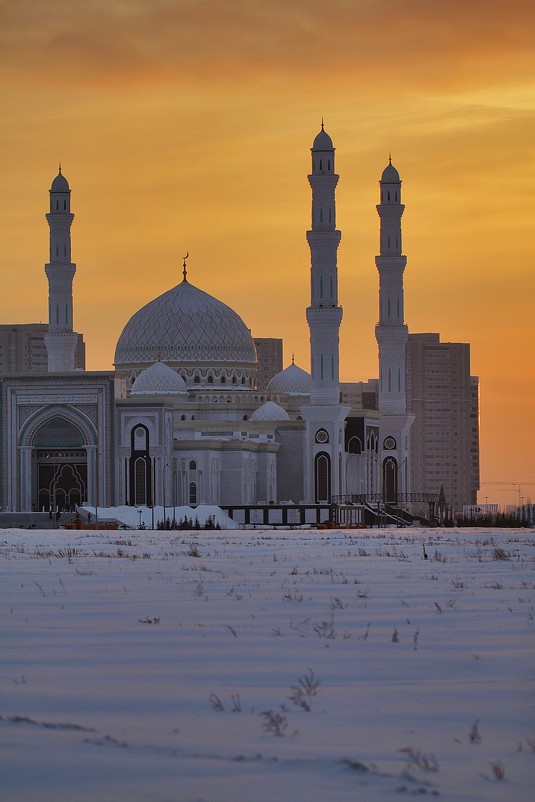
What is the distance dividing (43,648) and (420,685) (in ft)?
10.4

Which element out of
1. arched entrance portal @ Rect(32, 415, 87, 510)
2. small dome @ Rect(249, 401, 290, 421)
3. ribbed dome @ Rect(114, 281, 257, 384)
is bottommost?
arched entrance portal @ Rect(32, 415, 87, 510)

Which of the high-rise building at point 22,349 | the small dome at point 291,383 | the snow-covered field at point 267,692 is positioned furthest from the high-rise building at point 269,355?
the snow-covered field at point 267,692

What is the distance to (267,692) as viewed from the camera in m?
9.91

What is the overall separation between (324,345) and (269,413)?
1067cm

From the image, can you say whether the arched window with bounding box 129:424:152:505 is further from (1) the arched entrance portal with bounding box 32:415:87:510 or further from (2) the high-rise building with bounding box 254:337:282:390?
(2) the high-rise building with bounding box 254:337:282:390

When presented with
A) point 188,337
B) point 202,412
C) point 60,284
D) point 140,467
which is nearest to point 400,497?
point 202,412

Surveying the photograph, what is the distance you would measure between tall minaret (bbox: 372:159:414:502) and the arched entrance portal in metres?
16.9

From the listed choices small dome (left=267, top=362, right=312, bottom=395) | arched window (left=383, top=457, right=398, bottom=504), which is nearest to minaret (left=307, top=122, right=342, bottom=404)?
arched window (left=383, top=457, right=398, bottom=504)

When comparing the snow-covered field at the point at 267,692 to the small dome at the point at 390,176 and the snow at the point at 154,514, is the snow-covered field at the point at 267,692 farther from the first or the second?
the small dome at the point at 390,176

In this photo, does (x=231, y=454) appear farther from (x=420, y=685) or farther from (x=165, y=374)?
(x=420, y=685)

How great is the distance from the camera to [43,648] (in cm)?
1195

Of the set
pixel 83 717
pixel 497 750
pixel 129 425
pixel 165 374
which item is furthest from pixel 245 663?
pixel 165 374

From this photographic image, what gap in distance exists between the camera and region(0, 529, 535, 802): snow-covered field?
7.60 meters

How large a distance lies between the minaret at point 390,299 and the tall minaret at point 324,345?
6715 mm
